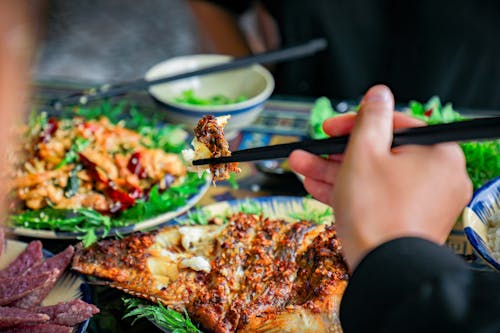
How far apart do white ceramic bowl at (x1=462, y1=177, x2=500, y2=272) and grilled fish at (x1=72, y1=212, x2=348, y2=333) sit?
41 cm

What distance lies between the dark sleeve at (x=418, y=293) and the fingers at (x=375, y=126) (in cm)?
19

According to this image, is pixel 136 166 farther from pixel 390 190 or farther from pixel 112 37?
pixel 112 37

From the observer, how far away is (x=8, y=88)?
692 mm

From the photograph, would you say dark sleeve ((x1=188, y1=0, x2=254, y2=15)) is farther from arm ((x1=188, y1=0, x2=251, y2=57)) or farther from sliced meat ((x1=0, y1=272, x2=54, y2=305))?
sliced meat ((x1=0, y1=272, x2=54, y2=305))

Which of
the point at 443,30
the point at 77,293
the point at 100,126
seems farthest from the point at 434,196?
the point at 443,30

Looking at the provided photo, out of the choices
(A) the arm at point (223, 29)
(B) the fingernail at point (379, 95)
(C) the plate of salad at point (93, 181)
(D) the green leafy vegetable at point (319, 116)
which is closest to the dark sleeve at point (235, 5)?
(A) the arm at point (223, 29)

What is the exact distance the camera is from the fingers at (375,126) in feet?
3.46

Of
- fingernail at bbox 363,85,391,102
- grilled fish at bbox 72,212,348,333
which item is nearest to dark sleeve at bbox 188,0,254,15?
grilled fish at bbox 72,212,348,333

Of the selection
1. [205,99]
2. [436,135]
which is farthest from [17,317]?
[205,99]

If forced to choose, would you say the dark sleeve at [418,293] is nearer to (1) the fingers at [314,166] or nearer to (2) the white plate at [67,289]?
(1) the fingers at [314,166]

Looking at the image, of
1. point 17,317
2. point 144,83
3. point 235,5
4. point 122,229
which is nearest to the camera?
point 17,317

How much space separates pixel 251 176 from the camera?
253 cm

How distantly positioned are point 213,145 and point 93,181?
3.08 feet

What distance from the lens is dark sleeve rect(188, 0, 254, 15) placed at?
13.7ft
